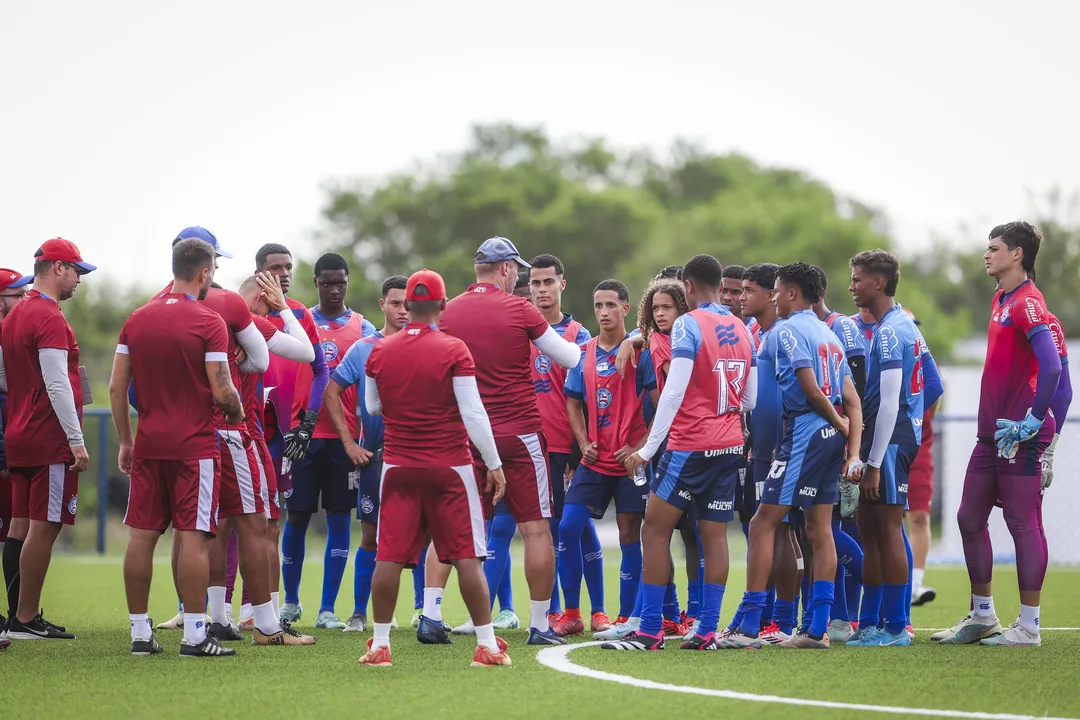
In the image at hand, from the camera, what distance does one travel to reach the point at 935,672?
21.2 feet

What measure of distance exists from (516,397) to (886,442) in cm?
234

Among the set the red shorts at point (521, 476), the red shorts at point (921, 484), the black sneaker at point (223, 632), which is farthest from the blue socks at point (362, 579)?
the red shorts at point (921, 484)

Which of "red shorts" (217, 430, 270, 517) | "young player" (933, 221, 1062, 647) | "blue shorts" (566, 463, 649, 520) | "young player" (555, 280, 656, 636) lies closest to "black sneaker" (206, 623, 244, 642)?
"red shorts" (217, 430, 270, 517)

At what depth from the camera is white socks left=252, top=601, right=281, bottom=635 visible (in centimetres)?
771

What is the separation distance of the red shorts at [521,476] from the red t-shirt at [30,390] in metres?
2.80

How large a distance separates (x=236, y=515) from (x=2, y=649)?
1.63m

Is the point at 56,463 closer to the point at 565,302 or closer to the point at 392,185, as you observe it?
the point at 565,302

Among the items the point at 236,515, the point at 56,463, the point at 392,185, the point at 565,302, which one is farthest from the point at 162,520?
the point at 392,185

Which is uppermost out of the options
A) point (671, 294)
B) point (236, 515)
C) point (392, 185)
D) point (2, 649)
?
point (392, 185)

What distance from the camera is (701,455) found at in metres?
7.39

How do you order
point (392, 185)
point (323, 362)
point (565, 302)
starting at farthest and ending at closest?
1. point (392, 185)
2. point (565, 302)
3. point (323, 362)

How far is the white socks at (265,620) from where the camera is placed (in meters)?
7.71

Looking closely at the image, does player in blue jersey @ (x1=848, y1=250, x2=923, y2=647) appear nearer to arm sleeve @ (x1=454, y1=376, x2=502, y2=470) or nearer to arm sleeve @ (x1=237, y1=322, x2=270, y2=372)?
arm sleeve @ (x1=454, y1=376, x2=502, y2=470)

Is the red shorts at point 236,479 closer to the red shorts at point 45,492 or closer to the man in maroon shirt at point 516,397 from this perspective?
the red shorts at point 45,492
